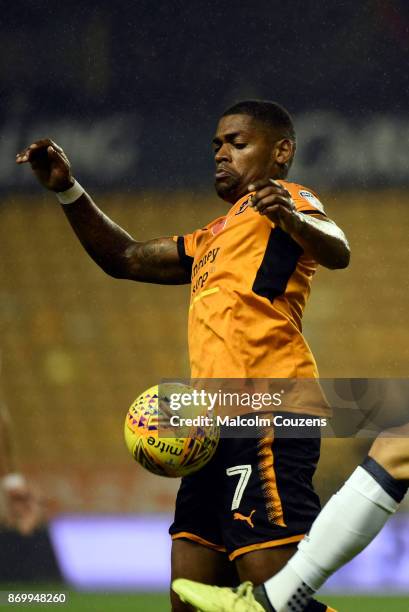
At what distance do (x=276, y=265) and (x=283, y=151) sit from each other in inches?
23.0

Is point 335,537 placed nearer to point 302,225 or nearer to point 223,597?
point 223,597

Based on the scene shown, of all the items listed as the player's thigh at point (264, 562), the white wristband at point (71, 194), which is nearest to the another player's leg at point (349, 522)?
the player's thigh at point (264, 562)

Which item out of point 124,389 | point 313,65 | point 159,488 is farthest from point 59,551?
point 313,65

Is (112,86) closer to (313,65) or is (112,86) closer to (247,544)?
(313,65)

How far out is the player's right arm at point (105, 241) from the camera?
3818 millimetres

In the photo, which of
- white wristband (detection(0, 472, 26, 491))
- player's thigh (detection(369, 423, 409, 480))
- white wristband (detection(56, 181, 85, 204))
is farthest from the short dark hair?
white wristband (detection(0, 472, 26, 491))

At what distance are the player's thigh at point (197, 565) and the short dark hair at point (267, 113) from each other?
148cm

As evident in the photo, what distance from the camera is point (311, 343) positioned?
31.9ft

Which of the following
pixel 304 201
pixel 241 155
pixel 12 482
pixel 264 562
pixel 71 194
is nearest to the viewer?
pixel 264 562

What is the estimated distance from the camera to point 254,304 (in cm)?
321

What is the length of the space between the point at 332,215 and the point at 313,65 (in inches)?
56.9

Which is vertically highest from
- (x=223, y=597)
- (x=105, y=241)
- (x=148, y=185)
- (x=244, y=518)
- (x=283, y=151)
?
(x=148, y=185)

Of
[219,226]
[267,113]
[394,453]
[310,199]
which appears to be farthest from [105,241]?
[394,453]

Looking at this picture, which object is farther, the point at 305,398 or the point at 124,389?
the point at 124,389
